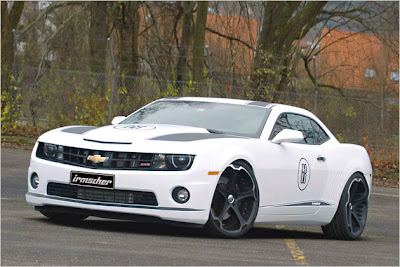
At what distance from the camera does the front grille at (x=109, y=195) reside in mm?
8539

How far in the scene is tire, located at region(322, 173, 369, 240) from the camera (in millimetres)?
10859

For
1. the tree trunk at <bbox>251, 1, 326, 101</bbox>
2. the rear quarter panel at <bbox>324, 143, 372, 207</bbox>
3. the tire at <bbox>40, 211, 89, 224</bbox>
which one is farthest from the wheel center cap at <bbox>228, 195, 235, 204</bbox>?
the tree trunk at <bbox>251, 1, 326, 101</bbox>

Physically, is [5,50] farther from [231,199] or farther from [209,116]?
[231,199]

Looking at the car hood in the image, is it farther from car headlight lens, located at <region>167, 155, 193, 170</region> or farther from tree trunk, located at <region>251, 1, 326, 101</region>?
tree trunk, located at <region>251, 1, 326, 101</region>

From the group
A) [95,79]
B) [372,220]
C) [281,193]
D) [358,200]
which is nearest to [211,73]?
[95,79]

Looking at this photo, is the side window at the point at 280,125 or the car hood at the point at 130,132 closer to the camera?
the car hood at the point at 130,132

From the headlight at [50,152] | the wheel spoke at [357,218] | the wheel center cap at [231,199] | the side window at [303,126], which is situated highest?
the side window at [303,126]

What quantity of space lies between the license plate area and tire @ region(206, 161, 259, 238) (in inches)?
37.6

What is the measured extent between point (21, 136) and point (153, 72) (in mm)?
4118

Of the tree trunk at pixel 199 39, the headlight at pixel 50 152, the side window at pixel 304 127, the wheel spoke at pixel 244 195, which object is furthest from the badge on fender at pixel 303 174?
the tree trunk at pixel 199 39

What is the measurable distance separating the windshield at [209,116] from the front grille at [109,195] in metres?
1.26

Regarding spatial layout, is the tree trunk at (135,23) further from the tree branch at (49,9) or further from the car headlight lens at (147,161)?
the car headlight lens at (147,161)

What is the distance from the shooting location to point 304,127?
35.6 feet

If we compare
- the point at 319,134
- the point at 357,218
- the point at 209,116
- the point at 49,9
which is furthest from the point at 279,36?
the point at 209,116
